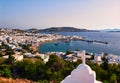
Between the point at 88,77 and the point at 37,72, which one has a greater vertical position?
the point at 88,77

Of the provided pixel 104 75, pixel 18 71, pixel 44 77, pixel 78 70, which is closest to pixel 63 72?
pixel 44 77

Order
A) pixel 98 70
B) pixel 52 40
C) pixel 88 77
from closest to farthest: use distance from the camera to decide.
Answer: pixel 88 77, pixel 98 70, pixel 52 40

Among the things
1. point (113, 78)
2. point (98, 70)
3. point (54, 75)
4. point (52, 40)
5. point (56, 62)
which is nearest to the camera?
point (113, 78)

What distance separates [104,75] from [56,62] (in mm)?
4353

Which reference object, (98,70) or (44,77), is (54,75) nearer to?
(44,77)

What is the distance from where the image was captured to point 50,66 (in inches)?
723

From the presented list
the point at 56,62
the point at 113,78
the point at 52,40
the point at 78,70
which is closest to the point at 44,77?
the point at 56,62

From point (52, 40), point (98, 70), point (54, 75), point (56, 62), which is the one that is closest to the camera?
point (54, 75)

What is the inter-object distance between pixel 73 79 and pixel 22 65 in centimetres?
1728

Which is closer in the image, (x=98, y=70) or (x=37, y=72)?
(x=98, y=70)

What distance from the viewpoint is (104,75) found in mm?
15625

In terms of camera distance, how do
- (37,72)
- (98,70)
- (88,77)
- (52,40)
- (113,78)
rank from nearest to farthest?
(88,77) → (113,78) → (98,70) → (37,72) → (52,40)

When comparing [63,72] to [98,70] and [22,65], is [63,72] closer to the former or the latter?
[98,70]

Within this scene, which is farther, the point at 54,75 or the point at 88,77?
the point at 54,75
